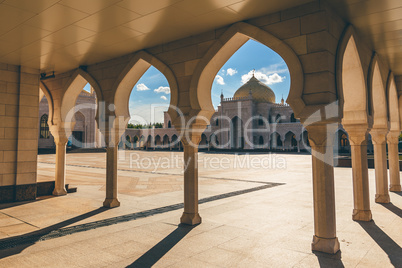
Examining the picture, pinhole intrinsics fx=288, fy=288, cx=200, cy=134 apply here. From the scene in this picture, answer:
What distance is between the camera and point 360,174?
584 cm

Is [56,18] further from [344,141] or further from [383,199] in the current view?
[344,141]

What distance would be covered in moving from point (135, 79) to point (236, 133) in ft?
133

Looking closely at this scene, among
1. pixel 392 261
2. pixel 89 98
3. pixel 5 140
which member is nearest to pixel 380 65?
pixel 392 261

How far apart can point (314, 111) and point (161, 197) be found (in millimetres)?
5421

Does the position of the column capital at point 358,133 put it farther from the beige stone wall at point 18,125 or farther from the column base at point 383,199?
the beige stone wall at point 18,125

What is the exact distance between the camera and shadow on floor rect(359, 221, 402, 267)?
3.95 meters

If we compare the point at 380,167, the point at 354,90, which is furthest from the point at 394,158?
the point at 354,90

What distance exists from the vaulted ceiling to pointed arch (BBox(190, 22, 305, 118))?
0.27 m

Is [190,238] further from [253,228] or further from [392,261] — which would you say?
[392,261]

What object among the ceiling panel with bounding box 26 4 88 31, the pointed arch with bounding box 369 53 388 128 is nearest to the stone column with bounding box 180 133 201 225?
the ceiling panel with bounding box 26 4 88 31

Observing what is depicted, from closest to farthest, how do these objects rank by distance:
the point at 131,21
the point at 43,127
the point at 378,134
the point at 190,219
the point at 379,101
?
the point at 131,21, the point at 190,219, the point at 379,101, the point at 378,134, the point at 43,127

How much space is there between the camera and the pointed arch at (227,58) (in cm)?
431

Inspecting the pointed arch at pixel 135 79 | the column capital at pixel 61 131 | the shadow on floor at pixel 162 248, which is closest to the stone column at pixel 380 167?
Answer: the shadow on floor at pixel 162 248

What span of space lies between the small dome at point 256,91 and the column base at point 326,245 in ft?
140
